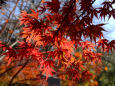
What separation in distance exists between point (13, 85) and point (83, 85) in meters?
4.60

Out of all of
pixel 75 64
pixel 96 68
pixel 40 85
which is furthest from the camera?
pixel 96 68

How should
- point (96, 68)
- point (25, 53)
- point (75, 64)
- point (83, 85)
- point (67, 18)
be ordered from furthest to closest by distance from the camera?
point (96, 68) < point (83, 85) < point (75, 64) < point (25, 53) < point (67, 18)

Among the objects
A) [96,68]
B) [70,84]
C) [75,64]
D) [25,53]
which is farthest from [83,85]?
[25,53]

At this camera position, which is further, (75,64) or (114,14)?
(75,64)

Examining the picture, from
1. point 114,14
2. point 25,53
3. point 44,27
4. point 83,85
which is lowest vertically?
point 83,85

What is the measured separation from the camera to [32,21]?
1.43 metres

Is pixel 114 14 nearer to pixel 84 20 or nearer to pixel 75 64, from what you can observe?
pixel 84 20

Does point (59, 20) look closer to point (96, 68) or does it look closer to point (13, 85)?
point (13, 85)

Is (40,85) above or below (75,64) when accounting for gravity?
below

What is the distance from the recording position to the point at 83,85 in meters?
6.07

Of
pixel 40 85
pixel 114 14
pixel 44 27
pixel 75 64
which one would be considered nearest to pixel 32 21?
pixel 44 27

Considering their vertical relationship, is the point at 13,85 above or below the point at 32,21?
below

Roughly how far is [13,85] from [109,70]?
24.3 feet

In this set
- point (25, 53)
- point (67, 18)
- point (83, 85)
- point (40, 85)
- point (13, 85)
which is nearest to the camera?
point (67, 18)
